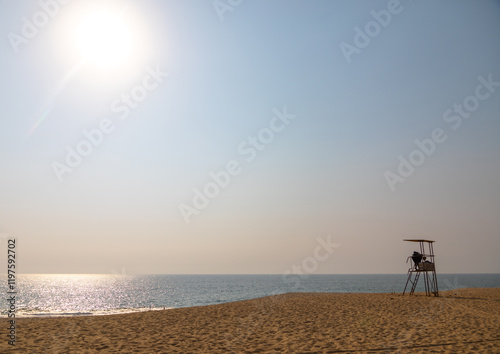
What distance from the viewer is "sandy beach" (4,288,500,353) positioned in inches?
472

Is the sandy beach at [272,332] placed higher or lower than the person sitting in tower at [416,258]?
lower

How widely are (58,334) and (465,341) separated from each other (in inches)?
648

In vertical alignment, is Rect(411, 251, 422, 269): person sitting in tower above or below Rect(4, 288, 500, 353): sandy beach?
above

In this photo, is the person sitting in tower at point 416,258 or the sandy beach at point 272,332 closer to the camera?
the sandy beach at point 272,332

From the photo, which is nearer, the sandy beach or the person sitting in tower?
the sandy beach

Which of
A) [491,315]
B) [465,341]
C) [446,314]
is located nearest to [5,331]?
[465,341]

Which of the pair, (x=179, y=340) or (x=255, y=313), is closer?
(x=179, y=340)

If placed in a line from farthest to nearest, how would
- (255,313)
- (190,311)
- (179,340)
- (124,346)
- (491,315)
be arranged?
(190,311), (255,313), (491,315), (179,340), (124,346)

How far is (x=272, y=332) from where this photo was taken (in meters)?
14.8

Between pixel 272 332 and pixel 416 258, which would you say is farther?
pixel 416 258

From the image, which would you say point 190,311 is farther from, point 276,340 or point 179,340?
point 276,340

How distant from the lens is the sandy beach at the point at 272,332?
11977 millimetres

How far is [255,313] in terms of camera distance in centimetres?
2059

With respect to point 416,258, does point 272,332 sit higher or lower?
lower
